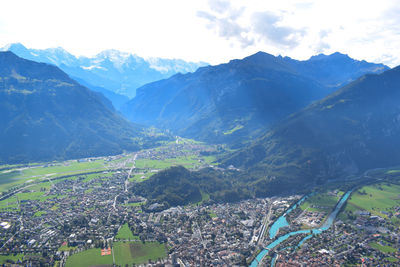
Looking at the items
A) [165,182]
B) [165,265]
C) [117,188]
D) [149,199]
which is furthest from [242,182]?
[165,265]

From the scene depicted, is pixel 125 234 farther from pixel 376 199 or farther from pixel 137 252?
pixel 376 199

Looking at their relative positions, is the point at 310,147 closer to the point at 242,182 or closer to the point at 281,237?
the point at 242,182

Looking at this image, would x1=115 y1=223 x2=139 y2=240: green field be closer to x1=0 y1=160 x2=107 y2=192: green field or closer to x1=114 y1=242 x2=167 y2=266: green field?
x1=114 y1=242 x2=167 y2=266: green field

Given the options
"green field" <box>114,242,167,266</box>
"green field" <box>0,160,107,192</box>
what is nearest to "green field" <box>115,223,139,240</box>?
"green field" <box>114,242,167,266</box>

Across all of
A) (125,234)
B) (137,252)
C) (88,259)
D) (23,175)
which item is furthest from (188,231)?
(23,175)

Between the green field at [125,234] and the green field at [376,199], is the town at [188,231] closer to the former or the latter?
the green field at [125,234]
